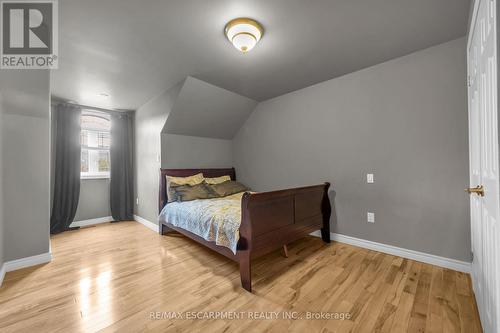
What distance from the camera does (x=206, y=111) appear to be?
3508 millimetres

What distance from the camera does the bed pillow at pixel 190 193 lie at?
316 cm

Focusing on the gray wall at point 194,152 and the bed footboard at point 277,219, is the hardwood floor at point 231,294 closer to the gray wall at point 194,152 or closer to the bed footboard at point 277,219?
the bed footboard at point 277,219

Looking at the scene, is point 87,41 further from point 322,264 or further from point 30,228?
point 322,264

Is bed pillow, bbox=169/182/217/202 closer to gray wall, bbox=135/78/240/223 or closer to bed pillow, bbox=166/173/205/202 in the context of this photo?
bed pillow, bbox=166/173/205/202

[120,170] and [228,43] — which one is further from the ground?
[228,43]

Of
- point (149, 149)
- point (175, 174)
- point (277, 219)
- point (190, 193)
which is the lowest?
point (277, 219)

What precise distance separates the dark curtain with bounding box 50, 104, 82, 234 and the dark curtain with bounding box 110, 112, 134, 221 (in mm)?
550

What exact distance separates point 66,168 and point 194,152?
2228 mm

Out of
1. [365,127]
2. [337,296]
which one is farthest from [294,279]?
[365,127]

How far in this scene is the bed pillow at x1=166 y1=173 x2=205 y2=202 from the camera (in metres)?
3.22

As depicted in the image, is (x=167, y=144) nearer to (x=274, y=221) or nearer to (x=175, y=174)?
(x=175, y=174)

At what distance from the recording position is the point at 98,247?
2.78m

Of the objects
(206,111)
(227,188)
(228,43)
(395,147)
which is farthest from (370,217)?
(206,111)

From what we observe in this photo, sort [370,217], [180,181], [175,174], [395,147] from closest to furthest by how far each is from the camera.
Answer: [395,147]
[370,217]
[180,181]
[175,174]
